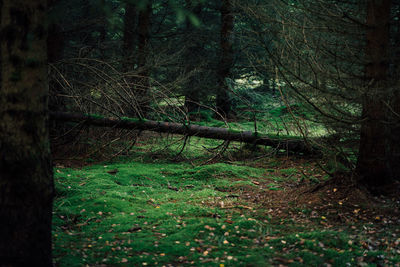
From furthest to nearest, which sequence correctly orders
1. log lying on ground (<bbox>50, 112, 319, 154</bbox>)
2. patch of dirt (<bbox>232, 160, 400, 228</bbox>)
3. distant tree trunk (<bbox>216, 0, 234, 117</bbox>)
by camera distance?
distant tree trunk (<bbox>216, 0, 234, 117</bbox>) < log lying on ground (<bbox>50, 112, 319, 154</bbox>) < patch of dirt (<bbox>232, 160, 400, 228</bbox>)

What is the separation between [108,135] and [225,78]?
6242mm

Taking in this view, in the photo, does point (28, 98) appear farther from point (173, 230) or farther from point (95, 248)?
point (173, 230)

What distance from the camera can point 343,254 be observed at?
4043mm

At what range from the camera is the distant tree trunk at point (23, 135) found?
9.61ft

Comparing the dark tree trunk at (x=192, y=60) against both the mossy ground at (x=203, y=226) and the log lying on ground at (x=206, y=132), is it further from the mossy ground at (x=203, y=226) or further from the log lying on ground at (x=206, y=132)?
the mossy ground at (x=203, y=226)

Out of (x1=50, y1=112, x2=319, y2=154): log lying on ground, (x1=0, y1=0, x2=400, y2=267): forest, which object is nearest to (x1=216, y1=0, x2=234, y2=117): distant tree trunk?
(x1=50, y1=112, x2=319, y2=154): log lying on ground

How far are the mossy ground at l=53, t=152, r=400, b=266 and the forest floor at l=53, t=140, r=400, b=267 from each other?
0.04 feet

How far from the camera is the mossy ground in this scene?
3.95 metres

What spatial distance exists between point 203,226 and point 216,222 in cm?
25

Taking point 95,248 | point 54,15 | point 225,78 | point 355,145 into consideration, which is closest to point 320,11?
point 355,145

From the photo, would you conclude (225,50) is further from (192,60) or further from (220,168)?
(220,168)

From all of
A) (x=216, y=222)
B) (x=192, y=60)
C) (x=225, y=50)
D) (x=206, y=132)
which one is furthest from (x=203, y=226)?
(x=225, y=50)

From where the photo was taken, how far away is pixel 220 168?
820 centimetres

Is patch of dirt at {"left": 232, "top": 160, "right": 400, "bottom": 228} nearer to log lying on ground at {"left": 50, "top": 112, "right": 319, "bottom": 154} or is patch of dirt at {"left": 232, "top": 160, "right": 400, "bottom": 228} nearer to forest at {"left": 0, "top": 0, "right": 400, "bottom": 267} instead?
forest at {"left": 0, "top": 0, "right": 400, "bottom": 267}
